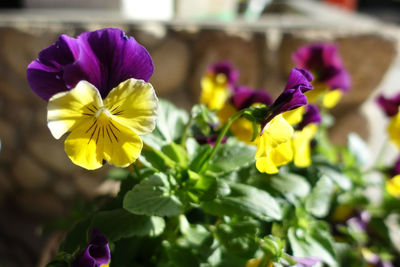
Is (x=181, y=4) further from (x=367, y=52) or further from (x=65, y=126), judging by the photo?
(x=65, y=126)

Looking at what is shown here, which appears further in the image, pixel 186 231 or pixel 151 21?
pixel 151 21

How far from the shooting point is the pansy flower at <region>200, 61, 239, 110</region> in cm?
76

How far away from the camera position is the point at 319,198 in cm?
62

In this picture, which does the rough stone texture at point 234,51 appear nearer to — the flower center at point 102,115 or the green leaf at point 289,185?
the green leaf at point 289,185

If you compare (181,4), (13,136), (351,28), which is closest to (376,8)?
(181,4)

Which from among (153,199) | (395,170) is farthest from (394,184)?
(153,199)

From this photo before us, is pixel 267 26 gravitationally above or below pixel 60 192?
above

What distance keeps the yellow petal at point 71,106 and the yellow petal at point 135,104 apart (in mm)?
16

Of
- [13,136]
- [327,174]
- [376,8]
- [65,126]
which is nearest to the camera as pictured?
[65,126]

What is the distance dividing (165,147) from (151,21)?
0.76 m

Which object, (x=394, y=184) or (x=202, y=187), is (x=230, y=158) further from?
(x=394, y=184)

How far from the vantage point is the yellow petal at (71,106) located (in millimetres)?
333

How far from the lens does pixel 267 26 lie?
3.89ft

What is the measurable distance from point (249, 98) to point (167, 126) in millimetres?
136
